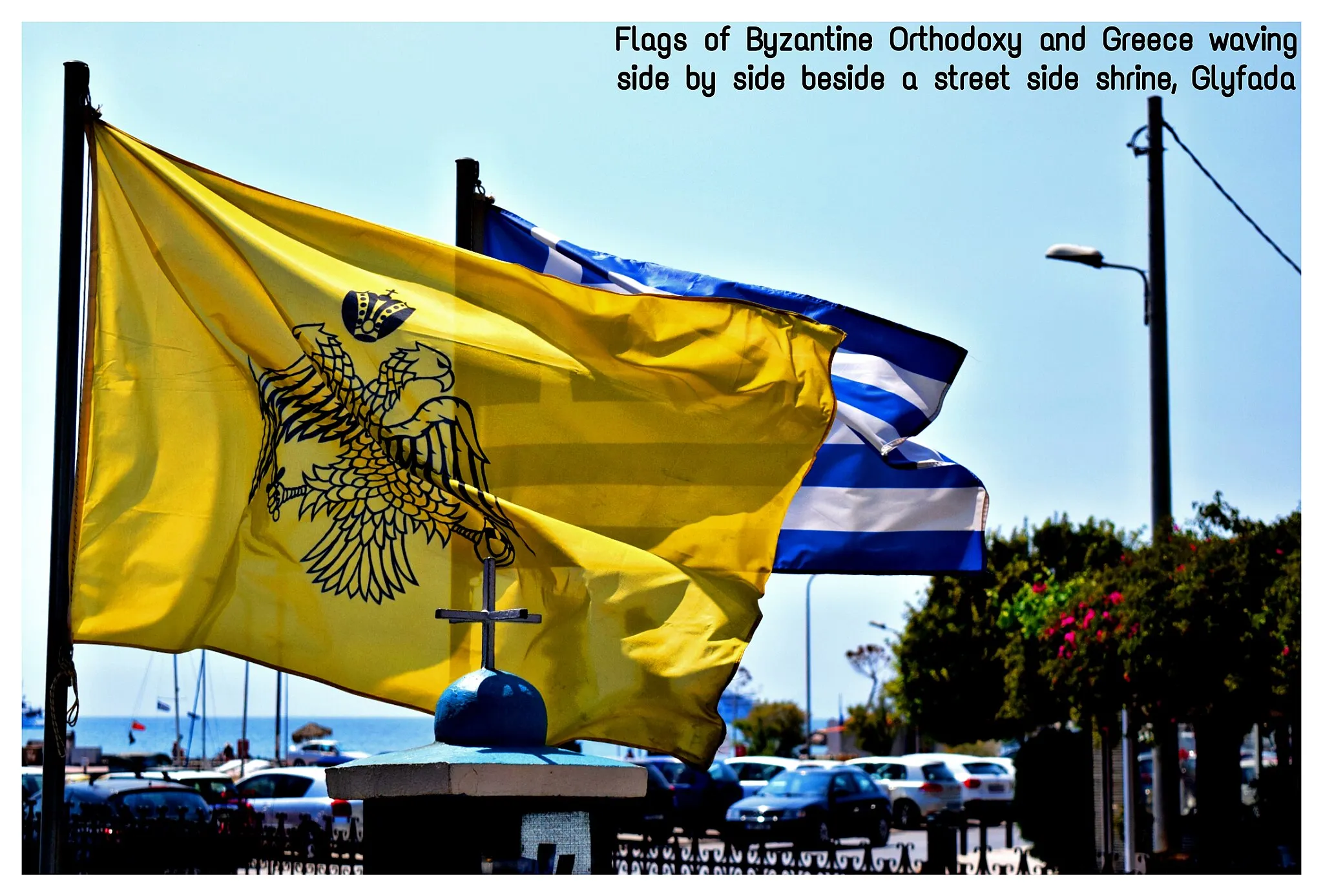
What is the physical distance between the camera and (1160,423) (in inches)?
661

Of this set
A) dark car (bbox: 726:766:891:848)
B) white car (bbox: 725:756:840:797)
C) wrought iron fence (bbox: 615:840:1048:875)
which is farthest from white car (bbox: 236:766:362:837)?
wrought iron fence (bbox: 615:840:1048:875)

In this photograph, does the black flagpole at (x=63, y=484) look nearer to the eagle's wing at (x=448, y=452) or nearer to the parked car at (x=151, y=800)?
the eagle's wing at (x=448, y=452)

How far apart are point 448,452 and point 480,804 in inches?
89.5

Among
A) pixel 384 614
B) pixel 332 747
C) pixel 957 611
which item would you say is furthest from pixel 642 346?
pixel 332 747

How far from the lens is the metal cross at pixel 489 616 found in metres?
5.55

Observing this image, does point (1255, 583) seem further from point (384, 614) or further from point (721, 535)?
point (384, 614)

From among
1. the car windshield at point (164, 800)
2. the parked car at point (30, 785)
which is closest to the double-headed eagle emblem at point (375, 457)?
the car windshield at point (164, 800)

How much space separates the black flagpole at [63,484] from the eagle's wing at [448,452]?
132cm

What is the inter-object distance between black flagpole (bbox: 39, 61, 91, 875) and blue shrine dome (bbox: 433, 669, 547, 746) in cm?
183

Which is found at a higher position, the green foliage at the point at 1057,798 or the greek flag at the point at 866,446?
the greek flag at the point at 866,446

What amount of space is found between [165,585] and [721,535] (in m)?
2.32

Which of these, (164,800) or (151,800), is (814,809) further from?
(151,800)

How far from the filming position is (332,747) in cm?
6247

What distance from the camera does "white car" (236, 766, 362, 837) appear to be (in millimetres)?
27000
